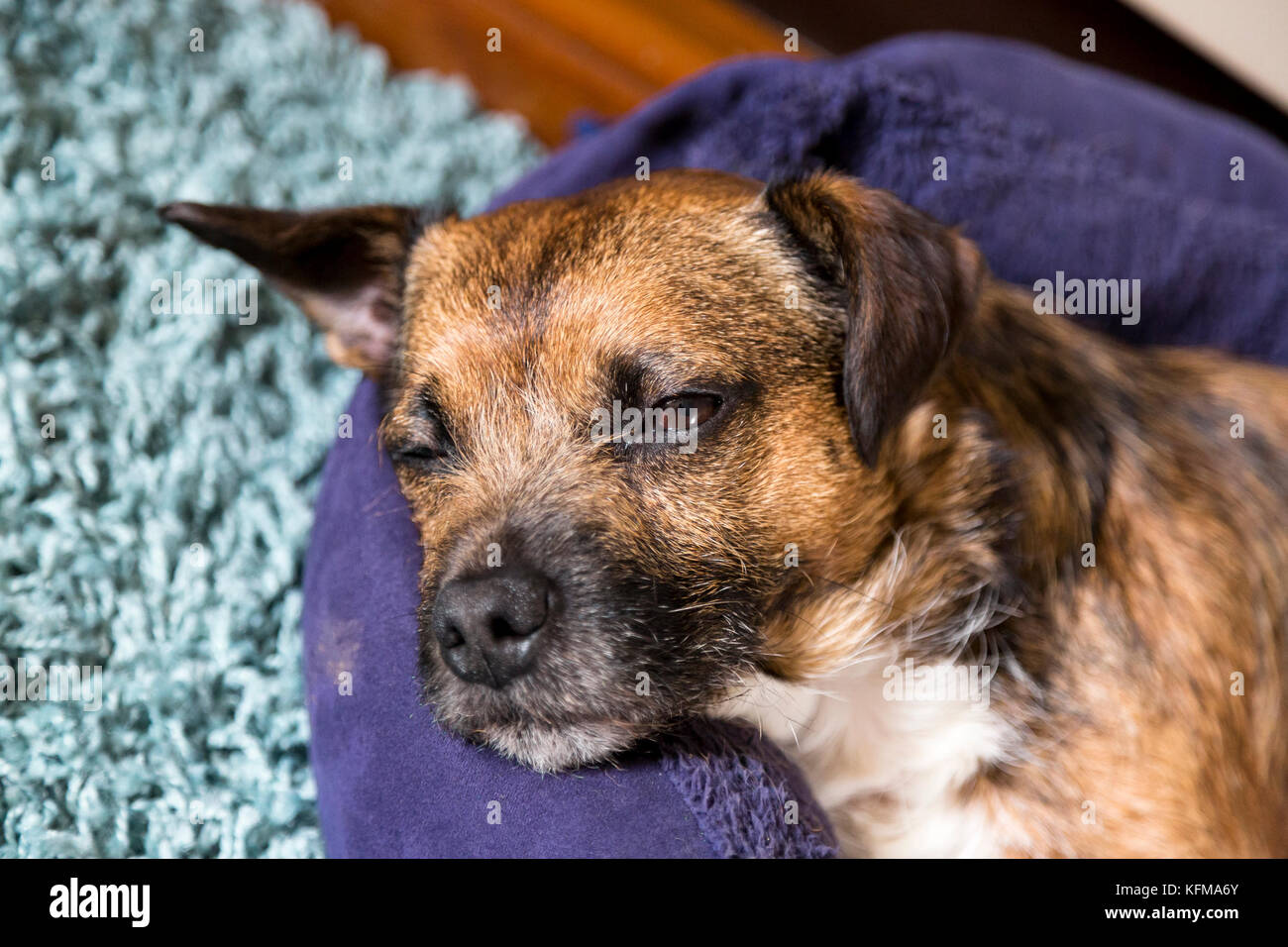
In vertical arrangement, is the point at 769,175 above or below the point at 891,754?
above

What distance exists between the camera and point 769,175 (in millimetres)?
3117

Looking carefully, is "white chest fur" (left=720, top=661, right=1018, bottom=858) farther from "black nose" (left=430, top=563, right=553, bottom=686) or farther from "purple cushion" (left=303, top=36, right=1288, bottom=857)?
"black nose" (left=430, top=563, right=553, bottom=686)

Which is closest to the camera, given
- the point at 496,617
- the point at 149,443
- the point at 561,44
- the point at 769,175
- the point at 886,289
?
the point at 496,617

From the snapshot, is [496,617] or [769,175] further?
[769,175]

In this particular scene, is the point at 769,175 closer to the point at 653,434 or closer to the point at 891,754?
the point at 653,434

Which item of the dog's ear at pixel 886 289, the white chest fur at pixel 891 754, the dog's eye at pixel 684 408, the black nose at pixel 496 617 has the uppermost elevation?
the dog's ear at pixel 886 289

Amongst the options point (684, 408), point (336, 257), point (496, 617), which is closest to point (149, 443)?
point (336, 257)

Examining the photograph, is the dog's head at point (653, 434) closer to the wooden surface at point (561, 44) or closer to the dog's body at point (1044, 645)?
the dog's body at point (1044, 645)

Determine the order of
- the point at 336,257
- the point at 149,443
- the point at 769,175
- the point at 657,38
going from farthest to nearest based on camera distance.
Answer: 1. the point at 657,38
2. the point at 769,175
3. the point at 149,443
4. the point at 336,257

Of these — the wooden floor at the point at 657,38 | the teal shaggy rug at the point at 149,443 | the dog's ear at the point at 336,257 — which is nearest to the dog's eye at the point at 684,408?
the dog's ear at the point at 336,257

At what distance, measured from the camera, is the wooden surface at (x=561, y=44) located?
427 centimetres

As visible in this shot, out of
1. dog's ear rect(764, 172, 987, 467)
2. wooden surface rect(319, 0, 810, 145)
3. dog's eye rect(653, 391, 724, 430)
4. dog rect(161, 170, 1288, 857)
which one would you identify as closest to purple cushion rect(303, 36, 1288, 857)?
A: dog rect(161, 170, 1288, 857)

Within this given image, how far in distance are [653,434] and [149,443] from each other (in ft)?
4.81

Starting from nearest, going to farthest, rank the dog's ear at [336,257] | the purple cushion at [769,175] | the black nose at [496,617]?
the black nose at [496,617] → the purple cushion at [769,175] → the dog's ear at [336,257]
